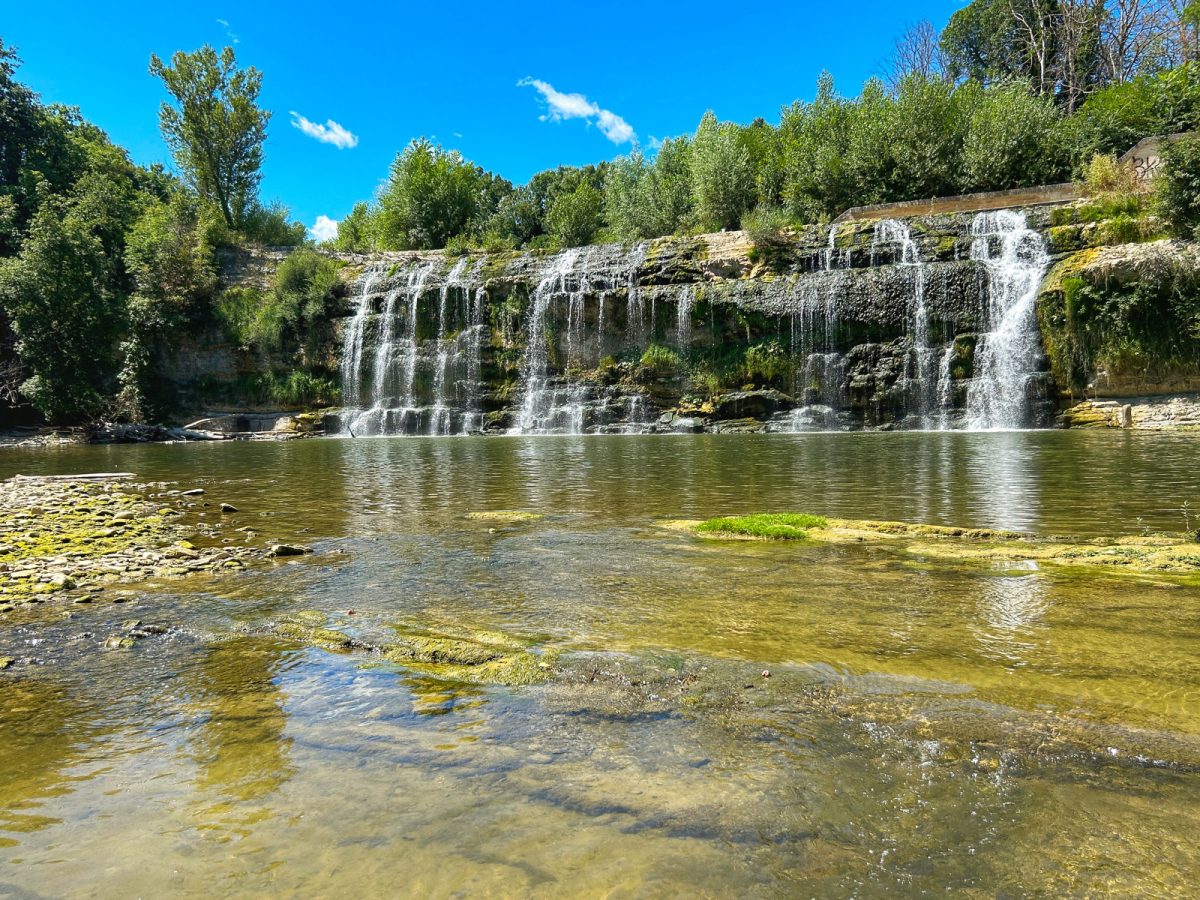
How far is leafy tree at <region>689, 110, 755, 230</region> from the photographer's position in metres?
42.5

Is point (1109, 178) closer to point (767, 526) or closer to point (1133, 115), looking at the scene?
point (1133, 115)

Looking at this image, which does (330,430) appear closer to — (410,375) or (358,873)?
(410,375)

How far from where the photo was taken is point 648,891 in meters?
1.79

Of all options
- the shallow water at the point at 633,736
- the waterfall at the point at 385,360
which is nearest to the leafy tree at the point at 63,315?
the waterfall at the point at 385,360

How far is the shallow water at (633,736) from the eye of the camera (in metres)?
1.89

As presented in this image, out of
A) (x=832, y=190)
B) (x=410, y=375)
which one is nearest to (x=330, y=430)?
(x=410, y=375)

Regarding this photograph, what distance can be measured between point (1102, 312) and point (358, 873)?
96.2 ft

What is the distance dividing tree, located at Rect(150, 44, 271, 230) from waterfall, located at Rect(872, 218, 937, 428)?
42.5m

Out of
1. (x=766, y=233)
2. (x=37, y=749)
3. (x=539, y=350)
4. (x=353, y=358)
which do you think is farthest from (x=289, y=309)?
(x=37, y=749)

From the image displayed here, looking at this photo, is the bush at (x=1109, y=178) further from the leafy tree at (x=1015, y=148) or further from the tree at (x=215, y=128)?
the tree at (x=215, y=128)

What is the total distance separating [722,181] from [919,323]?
19.8m

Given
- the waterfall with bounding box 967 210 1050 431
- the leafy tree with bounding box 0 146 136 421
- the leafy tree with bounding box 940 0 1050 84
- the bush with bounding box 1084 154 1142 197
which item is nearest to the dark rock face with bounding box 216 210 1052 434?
the waterfall with bounding box 967 210 1050 431

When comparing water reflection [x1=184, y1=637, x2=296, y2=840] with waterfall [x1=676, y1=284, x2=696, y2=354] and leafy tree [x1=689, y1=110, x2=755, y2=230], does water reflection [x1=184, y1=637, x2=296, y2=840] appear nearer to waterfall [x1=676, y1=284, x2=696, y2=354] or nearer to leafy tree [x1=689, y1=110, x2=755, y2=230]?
waterfall [x1=676, y1=284, x2=696, y2=354]

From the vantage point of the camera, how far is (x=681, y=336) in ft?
106
